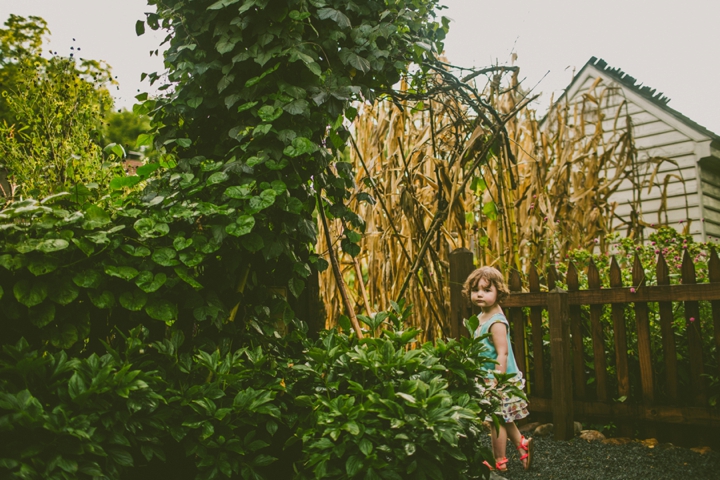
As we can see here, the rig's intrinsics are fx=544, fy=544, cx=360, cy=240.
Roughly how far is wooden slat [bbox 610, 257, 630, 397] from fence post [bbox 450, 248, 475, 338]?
89 cm

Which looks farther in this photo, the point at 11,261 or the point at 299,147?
the point at 299,147

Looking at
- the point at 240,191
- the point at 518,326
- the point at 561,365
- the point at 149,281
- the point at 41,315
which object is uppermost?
the point at 240,191

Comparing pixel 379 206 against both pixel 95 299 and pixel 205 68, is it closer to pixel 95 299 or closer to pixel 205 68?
pixel 205 68

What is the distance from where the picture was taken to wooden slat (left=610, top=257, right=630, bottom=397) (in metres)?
3.42

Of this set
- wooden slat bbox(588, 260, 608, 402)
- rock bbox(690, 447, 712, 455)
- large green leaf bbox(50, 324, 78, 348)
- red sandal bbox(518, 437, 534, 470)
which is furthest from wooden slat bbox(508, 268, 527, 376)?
large green leaf bbox(50, 324, 78, 348)

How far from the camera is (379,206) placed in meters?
4.48

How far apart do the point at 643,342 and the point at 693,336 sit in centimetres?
27

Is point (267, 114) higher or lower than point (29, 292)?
higher

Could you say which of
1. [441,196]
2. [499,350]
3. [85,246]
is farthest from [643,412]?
[85,246]

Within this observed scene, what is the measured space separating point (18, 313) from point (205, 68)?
1.23m

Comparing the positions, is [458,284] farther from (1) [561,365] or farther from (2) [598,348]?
(2) [598,348]

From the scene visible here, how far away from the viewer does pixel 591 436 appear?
3434 millimetres

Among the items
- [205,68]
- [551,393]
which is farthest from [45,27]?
[551,393]

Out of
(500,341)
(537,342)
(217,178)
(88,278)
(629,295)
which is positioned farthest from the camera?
(537,342)
